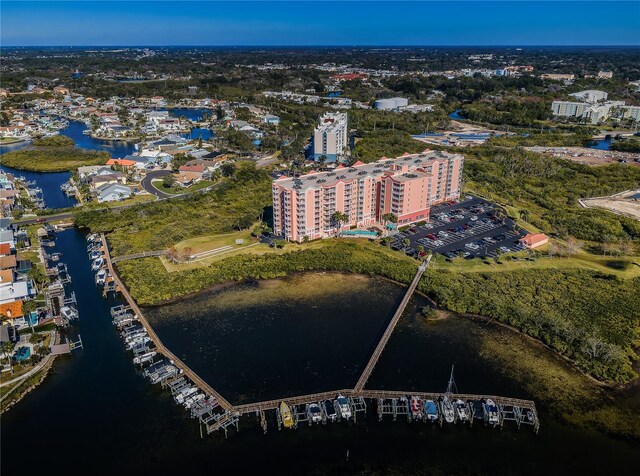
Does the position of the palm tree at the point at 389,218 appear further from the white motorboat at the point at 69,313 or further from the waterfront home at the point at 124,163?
the waterfront home at the point at 124,163

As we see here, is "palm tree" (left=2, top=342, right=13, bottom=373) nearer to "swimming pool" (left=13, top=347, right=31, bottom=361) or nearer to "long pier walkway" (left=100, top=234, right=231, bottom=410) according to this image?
"swimming pool" (left=13, top=347, right=31, bottom=361)

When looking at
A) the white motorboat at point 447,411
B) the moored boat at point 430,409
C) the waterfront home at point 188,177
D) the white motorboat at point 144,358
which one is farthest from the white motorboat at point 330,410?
the waterfront home at point 188,177

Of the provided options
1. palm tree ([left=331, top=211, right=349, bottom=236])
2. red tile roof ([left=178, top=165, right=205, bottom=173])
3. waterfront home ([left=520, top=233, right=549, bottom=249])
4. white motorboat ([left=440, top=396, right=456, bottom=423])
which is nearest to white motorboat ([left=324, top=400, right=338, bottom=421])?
white motorboat ([left=440, top=396, right=456, bottom=423])

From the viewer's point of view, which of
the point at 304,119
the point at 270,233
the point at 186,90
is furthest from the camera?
the point at 186,90

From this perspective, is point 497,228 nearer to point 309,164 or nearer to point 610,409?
point 610,409

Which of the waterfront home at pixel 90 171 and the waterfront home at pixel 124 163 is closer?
the waterfront home at pixel 90 171

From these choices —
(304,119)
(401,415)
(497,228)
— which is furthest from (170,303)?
(304,119)

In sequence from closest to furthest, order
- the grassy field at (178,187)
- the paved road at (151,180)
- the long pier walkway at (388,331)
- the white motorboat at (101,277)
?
the long pier walkway at (388,331) → the white motorboat at (101,277) → the paved road at (151,180) → the grassy field at (178,187)
